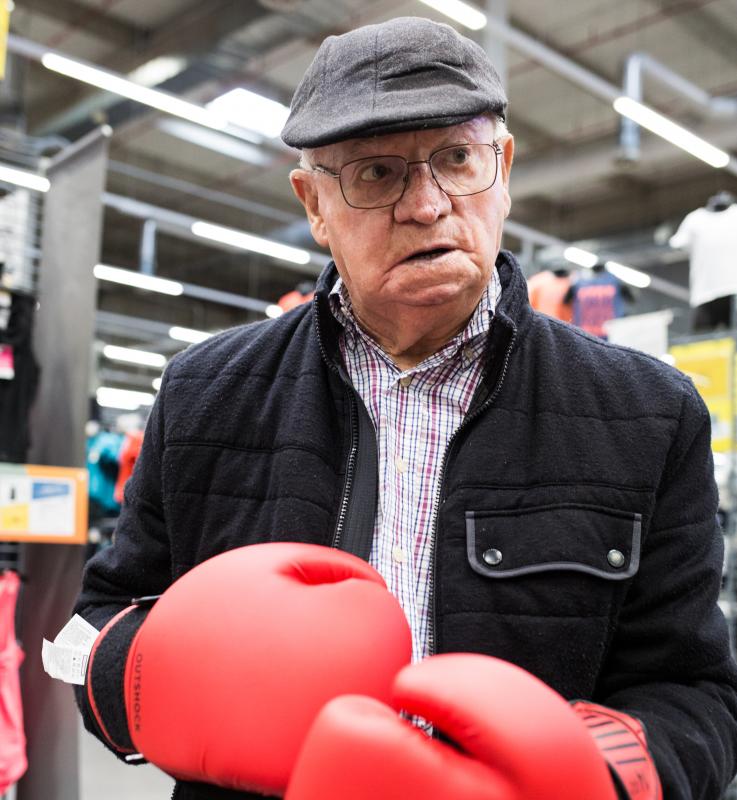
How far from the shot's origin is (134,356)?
1334cm

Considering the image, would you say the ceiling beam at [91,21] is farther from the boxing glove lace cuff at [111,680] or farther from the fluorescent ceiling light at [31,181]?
the boxing glove lace cuff at [111,680]

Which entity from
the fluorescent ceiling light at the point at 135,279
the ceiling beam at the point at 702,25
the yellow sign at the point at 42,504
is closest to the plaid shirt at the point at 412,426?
the yellow sign at the point at 42,504

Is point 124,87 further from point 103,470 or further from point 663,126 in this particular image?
point 663,126

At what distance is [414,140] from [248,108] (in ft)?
24.8

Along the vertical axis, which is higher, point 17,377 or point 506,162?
Answer: point 506,162

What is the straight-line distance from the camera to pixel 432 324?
49.8 inches

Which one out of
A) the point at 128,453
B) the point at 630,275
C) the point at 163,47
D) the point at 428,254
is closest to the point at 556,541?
the point at 428,254

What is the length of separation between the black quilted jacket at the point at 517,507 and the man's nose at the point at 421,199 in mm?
177

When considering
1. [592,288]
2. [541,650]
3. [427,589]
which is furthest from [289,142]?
[592,288]

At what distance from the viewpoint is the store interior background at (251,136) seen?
→ 129 inches

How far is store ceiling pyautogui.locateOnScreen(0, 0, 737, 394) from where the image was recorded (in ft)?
25.9

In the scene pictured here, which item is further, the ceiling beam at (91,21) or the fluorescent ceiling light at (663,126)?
the ceiling beam at (91,21)

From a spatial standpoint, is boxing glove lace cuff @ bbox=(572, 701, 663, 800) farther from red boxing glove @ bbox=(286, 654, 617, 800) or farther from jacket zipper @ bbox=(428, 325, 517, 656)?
jacket zipper @ bbox=(428, 325, 517, 656)

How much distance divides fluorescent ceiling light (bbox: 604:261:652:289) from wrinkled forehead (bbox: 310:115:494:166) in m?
10.7
